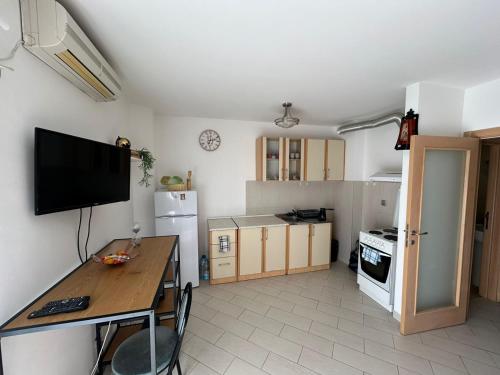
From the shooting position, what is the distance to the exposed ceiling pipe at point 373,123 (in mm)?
2594

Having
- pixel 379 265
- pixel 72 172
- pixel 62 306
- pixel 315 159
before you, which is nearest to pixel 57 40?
pixel 72 172

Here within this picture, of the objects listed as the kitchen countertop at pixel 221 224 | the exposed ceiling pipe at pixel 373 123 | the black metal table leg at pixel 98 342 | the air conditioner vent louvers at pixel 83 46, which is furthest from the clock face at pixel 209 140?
the black metal table leg at pixel 98 342

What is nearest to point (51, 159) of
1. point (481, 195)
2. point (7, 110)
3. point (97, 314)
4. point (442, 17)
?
point (7, 110)

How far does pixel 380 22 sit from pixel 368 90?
1.13 metres

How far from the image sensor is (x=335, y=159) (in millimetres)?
3594

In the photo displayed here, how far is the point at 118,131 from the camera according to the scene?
2.24 m

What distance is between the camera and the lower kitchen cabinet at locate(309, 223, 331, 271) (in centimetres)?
336

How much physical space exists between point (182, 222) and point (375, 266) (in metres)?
2.50

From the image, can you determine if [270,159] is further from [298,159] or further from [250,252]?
[250,252]

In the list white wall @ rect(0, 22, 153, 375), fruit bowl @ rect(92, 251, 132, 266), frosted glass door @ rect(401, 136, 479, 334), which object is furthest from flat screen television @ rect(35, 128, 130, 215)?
frosted glass door @ rect(401, 136, 479, 334)

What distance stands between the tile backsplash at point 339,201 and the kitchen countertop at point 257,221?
0.48ft

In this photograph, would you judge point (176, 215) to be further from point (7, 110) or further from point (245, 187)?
point (7, 110)

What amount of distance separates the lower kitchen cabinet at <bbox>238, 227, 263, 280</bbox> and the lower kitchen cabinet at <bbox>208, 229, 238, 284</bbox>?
0.09m

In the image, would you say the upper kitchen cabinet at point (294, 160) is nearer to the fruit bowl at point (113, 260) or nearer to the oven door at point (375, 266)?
the oven door at point (375, 266)
